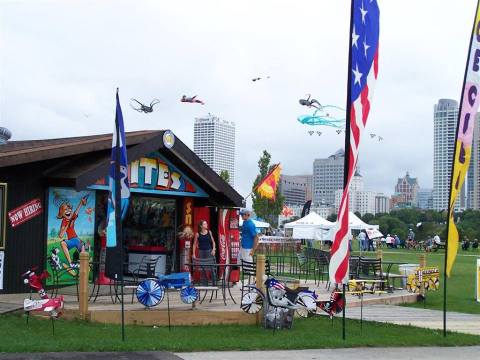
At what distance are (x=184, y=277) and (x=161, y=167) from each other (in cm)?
444

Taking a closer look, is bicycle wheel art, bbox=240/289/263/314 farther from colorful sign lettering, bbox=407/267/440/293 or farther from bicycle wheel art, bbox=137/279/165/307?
colorful sign lettering, bbox=407/267/440/293


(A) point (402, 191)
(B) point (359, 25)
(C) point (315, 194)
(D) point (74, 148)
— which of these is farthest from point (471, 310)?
(A) point (402, 191)

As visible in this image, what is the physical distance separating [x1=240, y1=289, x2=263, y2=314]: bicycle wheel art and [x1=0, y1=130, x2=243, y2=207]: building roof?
4.06m

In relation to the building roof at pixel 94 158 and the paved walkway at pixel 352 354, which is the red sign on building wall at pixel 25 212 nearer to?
the building roof at pixel 94 158

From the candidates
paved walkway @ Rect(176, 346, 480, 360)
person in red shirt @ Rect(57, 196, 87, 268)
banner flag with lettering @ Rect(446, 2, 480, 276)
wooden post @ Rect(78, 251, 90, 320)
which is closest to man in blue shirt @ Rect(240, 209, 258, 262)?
person in red shirt @ Rect(57, 196, 87, 268)

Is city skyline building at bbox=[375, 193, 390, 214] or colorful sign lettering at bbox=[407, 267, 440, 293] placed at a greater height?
city skyline building at bbox=[375, 193, 390, 214]

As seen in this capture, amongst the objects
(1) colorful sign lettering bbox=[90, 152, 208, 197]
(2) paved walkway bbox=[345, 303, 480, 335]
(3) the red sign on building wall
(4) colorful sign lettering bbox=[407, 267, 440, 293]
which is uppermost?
(1) colorful sign lettering bbox=[90, 152, 208, 197]

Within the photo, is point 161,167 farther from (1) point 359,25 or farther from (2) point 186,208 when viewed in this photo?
(1) point 359,25

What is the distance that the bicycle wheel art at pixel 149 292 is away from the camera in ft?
36.6

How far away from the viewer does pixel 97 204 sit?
14.9m

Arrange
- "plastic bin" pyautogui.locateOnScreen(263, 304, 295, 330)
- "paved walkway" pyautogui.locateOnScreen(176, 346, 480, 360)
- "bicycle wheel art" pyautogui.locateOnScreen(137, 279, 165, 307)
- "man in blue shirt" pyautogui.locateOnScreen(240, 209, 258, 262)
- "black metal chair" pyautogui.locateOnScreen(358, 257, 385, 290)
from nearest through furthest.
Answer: "paved walkway" pyautogui.locateOnScreen(176, 346, 480, 360) → "bicycle wheel art" pyautogui.locateOnScreen(137, 279, 165, 307) → "plastic bin" pyautogui.locateOnScreen(263, 304, 295, 330) → "man in blue shirt" pyautogui.locateOnScreen(240, 209, 258, 262) → "black metal chair" pyautogui.locateOnScreen(358, 257, 385, 290)

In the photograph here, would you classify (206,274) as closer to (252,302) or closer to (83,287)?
(252,302)

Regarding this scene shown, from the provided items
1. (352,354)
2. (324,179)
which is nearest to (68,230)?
(352,354)

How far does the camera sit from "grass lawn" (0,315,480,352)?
29.2ft
